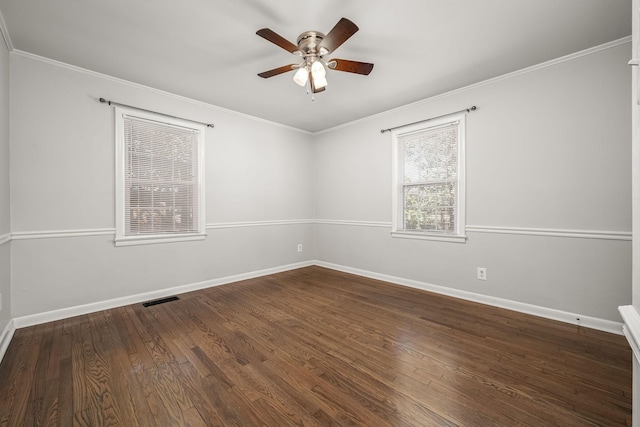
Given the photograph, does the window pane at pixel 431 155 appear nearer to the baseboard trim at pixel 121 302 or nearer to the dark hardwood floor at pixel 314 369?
the dark hardwood floor at pixel 314 369

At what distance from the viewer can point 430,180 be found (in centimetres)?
358

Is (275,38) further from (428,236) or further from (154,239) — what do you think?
(428,236)

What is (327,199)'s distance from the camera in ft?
16.1

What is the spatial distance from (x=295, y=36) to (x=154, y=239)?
274 cm

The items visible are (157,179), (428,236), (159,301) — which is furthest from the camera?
(428,236)

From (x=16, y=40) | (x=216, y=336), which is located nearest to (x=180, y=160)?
(x=16, y=40)

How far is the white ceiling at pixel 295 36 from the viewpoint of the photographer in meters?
1.94

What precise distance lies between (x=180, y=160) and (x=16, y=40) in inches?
64.1

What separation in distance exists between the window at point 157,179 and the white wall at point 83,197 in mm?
103

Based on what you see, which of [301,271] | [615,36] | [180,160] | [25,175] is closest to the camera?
[615,36]

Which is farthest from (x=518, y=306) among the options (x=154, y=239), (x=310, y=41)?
(x=154, y=239)

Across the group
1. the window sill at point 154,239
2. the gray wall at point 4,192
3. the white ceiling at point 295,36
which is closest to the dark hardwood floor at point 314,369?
the gray wall at point 4,192

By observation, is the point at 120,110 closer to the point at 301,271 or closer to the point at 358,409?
the point at 301,271

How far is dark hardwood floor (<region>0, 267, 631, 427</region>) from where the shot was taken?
1.46 metres
